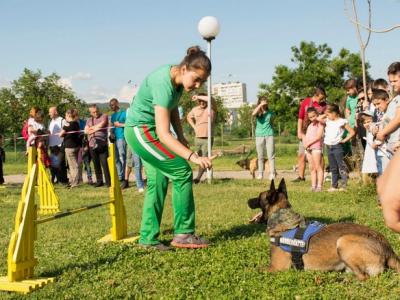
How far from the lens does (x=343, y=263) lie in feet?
14.7

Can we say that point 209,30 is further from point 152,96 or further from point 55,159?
point 152,96

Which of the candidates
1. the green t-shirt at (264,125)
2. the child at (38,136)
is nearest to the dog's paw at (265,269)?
the green t-shirt at (264,125)

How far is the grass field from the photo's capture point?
13.8ft

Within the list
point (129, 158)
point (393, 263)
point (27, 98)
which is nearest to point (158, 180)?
point (393, 263)

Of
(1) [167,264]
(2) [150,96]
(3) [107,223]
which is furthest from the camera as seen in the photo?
(3) [107,223]

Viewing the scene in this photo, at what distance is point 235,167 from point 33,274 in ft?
52.9

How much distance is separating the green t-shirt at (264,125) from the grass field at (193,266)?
458cm

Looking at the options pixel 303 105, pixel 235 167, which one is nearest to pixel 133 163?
pixel 303 105

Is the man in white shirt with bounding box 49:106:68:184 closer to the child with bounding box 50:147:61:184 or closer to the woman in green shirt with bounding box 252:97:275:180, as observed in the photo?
the child with bounding box 50:147:61:184

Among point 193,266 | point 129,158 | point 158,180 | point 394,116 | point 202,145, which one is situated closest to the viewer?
point 193,266

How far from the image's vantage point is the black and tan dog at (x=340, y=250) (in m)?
4.28

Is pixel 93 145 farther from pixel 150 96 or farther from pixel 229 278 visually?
pixel 229 278

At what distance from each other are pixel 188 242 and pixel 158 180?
2.45 feet

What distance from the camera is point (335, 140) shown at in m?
10.5
